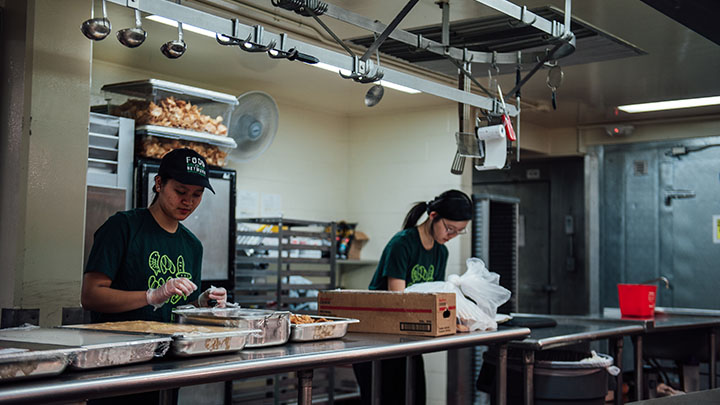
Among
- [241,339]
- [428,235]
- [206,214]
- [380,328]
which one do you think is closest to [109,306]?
[241,339]

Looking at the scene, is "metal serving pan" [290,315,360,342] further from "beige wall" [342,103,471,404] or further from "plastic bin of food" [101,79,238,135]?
"beige wall" [342,103,471,404]

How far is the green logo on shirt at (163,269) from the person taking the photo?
109 inches

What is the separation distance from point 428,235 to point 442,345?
1.18m

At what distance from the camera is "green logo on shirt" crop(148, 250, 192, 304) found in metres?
2.77

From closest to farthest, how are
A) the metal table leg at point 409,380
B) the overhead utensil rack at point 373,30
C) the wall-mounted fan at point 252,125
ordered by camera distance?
1. the overhead utensil rack at point 373,30
2. the metal table leg at point 409,380
3. the wall-mounted fan at point 252,125

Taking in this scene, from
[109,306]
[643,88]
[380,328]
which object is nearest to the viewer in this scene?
[109,306]

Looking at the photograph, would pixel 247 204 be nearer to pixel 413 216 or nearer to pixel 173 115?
pixel 173 115

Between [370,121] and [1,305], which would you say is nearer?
[1,305]

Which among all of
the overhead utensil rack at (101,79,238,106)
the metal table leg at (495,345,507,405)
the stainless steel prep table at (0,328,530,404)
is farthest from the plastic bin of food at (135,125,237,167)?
the metal table leg at (495,345,507,405)

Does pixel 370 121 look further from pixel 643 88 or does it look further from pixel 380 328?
pixel 380 328

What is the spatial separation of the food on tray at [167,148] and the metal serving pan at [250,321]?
230 cm

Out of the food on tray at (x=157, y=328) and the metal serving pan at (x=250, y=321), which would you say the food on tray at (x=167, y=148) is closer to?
the metal serving pan at (x=250, y=321)

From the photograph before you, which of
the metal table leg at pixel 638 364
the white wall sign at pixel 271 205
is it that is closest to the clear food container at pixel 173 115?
the white wall sign at pixel 271 205

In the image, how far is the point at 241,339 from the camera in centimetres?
227
